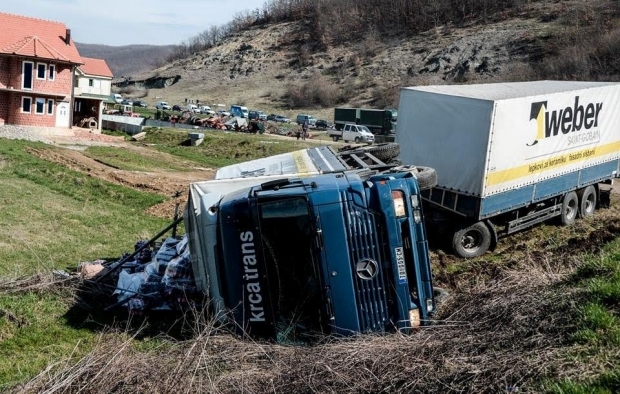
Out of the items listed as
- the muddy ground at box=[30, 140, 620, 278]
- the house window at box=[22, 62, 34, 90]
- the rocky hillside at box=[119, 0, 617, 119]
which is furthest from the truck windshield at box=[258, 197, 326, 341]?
the rocky hillside at box=[119, 0, 617, 119]

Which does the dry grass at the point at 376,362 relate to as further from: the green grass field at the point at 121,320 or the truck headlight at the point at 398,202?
the truck headlight at the point at 398,202

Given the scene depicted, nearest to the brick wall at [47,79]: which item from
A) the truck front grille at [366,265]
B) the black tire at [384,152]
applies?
the black tire at [384,152]

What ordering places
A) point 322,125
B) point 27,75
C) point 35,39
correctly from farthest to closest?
1. point 322,125
2. point 35,39
3. point 27,75

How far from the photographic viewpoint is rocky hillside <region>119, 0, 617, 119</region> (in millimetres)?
82250

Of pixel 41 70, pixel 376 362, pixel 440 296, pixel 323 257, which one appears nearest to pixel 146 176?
pixel 440 296

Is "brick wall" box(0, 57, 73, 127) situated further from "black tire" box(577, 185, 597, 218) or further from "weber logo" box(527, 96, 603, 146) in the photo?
"weber logo" box(527, 96, 603, 146)

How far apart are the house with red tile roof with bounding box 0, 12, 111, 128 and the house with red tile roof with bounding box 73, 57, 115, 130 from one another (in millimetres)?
1879

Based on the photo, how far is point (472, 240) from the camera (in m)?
14.7

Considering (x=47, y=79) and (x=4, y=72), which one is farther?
(x=47, y=79)

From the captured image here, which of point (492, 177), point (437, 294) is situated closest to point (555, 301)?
point (437, 294)

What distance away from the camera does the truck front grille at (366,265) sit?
25.3ft

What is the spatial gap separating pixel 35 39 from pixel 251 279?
4432 cm

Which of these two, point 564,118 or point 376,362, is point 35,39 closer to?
point 564,118

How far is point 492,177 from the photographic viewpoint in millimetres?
14164
